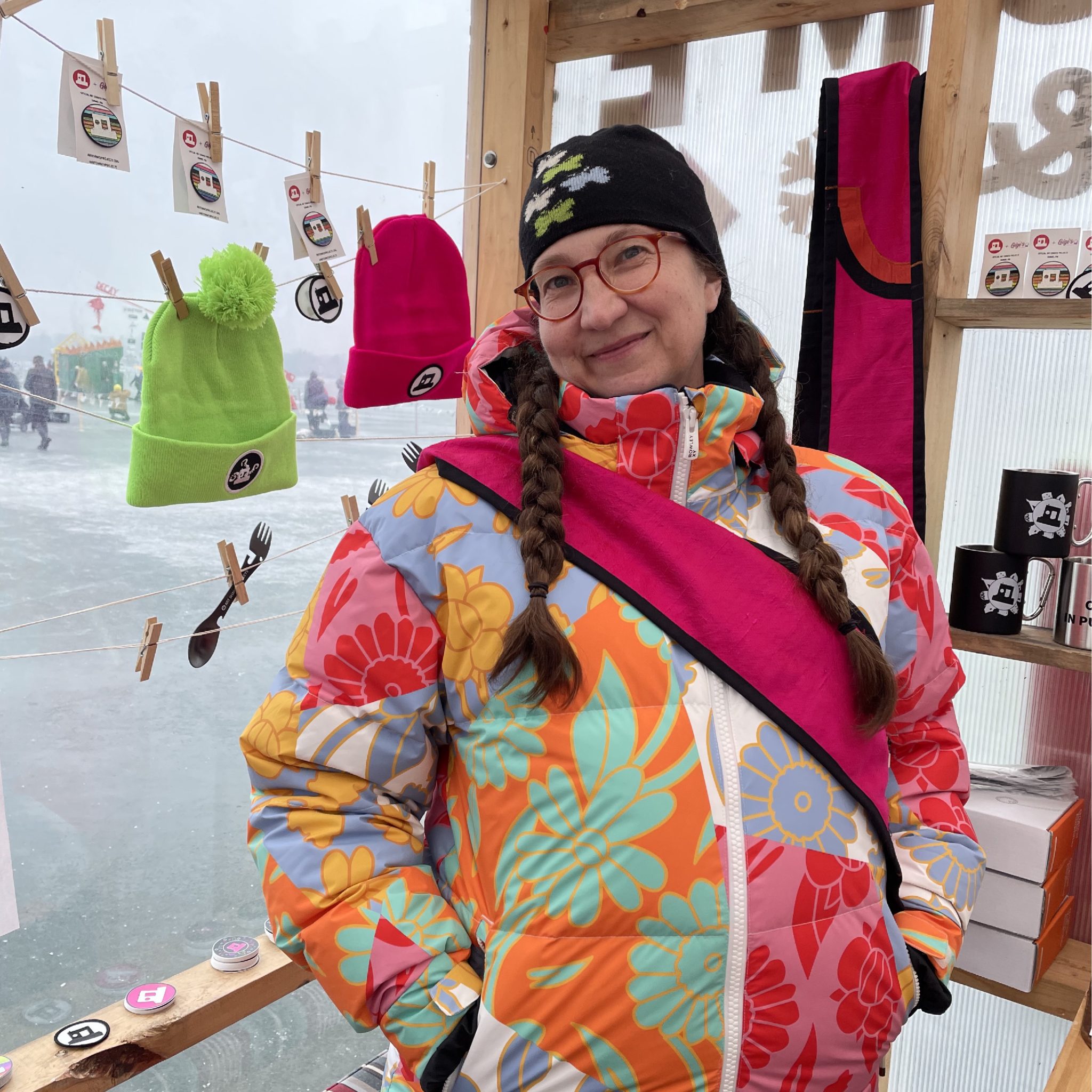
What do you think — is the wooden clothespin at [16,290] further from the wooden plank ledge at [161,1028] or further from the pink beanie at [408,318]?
the wooden plank ledge at [161,1028]

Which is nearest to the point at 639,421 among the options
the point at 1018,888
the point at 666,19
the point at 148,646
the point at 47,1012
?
the point at 148,646

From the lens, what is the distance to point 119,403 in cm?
156

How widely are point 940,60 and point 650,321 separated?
82 centimetres

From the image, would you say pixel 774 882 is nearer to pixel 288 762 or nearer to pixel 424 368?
pixel 288 762

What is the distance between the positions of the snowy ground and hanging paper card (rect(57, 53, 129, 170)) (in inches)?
16.8

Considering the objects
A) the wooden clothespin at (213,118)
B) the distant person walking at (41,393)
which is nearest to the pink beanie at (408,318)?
the wooden clothespin at (213,118)

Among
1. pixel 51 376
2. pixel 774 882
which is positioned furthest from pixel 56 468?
pixel 774 882

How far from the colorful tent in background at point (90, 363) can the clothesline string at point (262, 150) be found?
0.36 metres

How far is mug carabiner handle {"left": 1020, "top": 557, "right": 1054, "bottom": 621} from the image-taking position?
1.67 metres

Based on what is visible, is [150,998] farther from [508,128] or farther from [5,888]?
[508,128]

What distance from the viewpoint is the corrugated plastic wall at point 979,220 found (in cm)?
172

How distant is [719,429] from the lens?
115 cm

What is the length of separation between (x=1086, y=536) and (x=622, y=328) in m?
1.06

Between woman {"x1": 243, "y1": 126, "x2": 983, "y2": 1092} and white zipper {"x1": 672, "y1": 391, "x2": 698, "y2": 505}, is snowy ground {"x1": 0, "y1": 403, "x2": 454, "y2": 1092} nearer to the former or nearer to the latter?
woman {"x1": 243, "y1": 126, "x2": 983, "y2": 1092}
